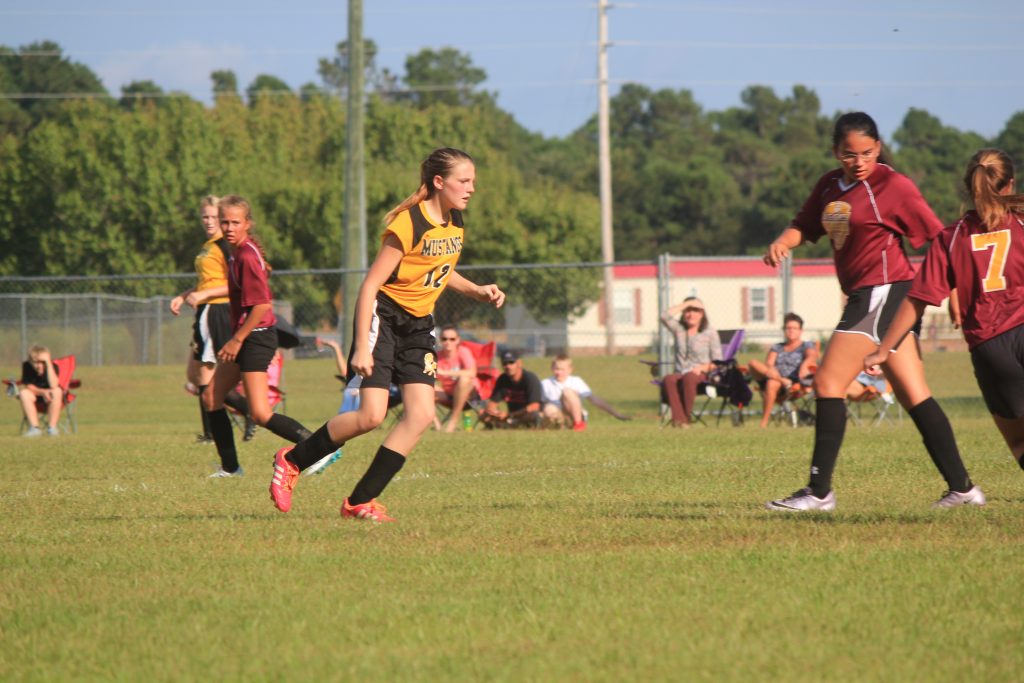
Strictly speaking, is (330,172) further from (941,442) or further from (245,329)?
(941,442)

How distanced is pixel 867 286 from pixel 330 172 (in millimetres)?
48383

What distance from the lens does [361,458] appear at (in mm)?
10961

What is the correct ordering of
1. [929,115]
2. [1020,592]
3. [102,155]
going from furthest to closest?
[929,115] < [102,155] < [1020,592]

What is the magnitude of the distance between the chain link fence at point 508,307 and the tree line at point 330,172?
3.87 meters

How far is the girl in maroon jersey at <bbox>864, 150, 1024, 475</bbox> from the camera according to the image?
238 inches

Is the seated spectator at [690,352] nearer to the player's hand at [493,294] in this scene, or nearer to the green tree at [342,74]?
the player's hand at [493,294]

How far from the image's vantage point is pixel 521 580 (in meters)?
4.85

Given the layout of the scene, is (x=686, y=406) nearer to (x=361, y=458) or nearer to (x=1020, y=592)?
(x=361, y=458)

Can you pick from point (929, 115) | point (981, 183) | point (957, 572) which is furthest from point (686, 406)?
point (929, 115)

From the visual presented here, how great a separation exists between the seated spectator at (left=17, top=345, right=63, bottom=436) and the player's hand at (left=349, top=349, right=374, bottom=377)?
11.6m

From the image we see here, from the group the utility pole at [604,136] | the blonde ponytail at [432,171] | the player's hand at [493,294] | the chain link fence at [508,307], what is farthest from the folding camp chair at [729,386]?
the utility pole at [604,136]

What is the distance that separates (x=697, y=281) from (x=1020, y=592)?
48.4 meters

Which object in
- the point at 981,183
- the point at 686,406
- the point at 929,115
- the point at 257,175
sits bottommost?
the point at 686,406

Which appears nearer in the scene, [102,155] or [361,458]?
[361,458]
